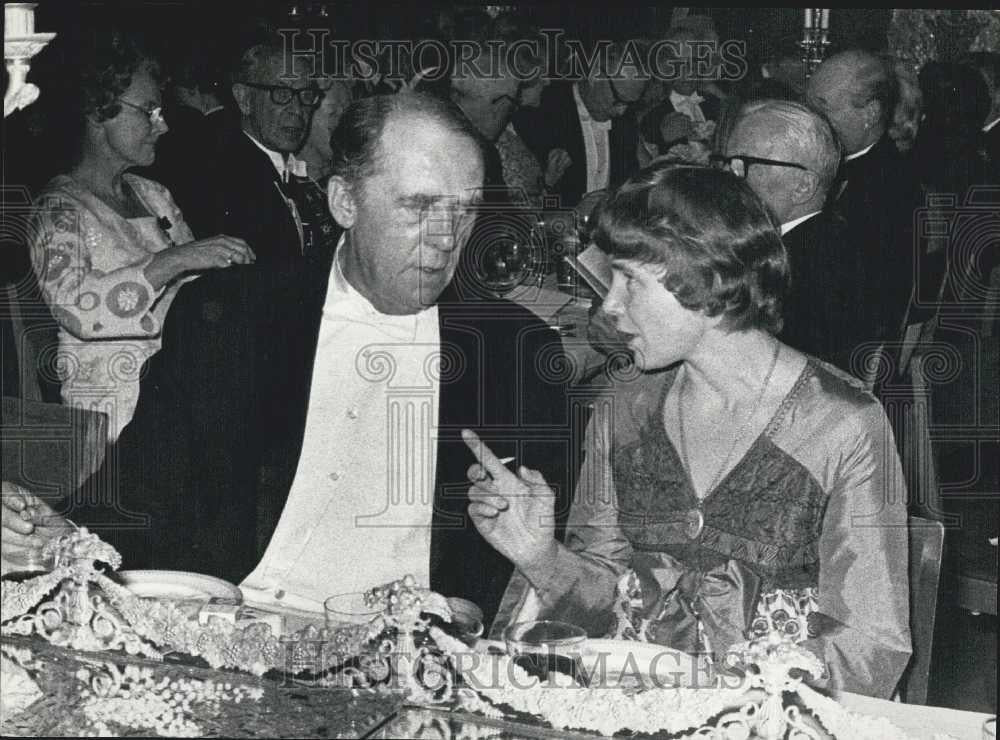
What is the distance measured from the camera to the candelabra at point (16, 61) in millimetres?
4273

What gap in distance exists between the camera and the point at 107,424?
14.2 ft

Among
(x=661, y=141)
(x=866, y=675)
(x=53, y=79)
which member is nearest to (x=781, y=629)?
(x=866, y=675)

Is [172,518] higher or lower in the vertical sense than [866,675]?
higher

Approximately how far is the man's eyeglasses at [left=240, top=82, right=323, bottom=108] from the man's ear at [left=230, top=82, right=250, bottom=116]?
59 millimetres

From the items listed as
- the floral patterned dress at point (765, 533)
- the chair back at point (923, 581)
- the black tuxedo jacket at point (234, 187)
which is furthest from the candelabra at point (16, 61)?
the chair back at point (923, 581)

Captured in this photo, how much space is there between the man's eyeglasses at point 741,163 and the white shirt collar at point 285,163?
4.00 ft

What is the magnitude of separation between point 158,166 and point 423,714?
1.86 m

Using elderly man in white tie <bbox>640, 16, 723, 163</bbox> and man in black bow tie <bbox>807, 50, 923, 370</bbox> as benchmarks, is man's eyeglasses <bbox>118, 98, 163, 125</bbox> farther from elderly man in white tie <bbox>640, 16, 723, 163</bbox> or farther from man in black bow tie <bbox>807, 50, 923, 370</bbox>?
man in black bow tie <bbox>807, 50, 923, 370</bbox>

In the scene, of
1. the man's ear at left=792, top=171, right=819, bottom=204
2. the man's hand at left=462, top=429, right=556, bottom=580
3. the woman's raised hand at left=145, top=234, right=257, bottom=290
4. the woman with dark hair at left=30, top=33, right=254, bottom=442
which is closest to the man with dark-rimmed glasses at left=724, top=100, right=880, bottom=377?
the man's ear at left=792, top=171, right=819, bottom=204

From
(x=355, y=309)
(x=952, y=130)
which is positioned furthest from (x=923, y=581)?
(x=355, y=309)

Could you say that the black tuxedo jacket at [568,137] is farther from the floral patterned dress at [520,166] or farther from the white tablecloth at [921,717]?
the white tablecloth at [921,717]

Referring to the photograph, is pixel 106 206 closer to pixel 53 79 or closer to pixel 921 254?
pixel 53 79

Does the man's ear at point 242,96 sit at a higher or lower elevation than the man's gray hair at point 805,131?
higher

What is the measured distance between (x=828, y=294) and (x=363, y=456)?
1.47 m
